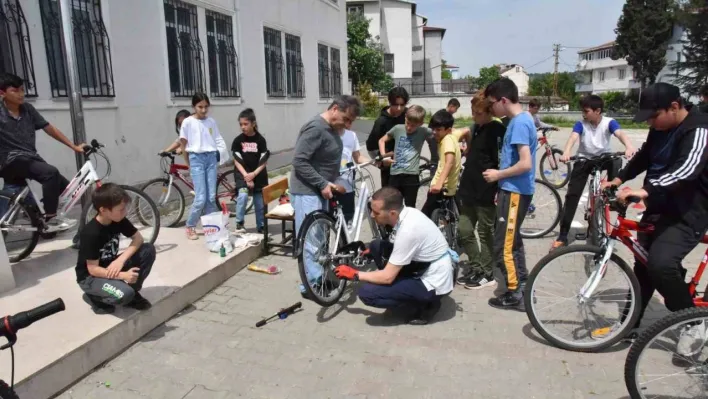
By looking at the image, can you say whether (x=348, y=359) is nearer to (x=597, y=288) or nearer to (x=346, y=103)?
(x=597, y=288)

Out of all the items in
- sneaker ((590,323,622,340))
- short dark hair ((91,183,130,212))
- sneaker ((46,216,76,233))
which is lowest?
sneaker ((590,323,622,340))

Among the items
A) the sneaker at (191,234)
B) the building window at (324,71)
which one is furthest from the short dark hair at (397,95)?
the building window at (324,71)

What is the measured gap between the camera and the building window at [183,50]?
898 cm

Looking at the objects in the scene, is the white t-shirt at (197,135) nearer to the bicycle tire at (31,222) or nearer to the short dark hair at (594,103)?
the bicycle tire at (31,222)

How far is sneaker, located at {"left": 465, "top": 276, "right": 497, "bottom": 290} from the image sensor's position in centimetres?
470

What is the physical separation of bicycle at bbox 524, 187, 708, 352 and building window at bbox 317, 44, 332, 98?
1348cm

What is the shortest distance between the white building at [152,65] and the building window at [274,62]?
26 mm

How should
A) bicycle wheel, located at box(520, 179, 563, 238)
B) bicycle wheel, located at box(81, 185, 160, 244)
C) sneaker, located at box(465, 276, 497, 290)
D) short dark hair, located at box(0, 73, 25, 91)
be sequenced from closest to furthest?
short dark hair, located at box(0, 73, 25, 91) < sneaker, located at box(465, 276, 497, 290) < bicycle wheel, located at box(81, 185, 160, 244) < bicycle wheel, located at box(520, 179, 563, 238)

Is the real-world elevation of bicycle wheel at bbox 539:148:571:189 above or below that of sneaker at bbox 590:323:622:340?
above

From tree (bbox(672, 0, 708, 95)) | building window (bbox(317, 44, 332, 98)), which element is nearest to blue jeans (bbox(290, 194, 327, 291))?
building window (bbox(317, 44, 332, 98))

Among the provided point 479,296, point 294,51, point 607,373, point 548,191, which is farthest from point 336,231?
point 294,51

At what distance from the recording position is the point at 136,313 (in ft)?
12.0

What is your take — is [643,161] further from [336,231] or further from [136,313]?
[136,313]

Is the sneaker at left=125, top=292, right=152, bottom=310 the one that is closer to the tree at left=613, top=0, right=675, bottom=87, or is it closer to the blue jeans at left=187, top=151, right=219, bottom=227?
the blue jeans at left=187, top=151, right=219, bottom=227
